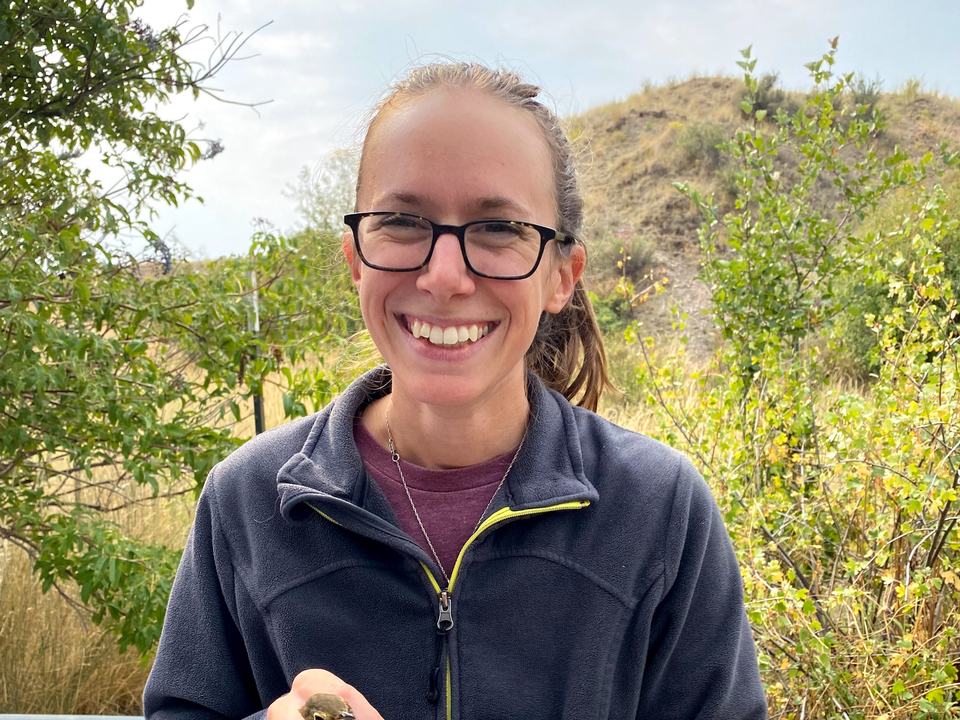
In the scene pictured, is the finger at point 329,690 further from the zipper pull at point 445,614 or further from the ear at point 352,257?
the ear at point 352,257

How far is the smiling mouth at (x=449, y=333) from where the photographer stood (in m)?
1.21

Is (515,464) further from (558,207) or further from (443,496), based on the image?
(558,207)

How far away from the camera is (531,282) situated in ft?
4.10

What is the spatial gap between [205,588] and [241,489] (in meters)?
0.18

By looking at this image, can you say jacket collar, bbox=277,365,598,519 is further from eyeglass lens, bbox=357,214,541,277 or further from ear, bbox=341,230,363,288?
eyeglass lens, bbox=357,214,541,277

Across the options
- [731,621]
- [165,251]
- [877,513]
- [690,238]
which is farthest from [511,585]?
[690,238]

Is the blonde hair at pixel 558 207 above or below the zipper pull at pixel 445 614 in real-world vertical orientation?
above

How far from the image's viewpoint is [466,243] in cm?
120

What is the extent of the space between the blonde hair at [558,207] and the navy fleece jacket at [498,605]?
14.5 inches

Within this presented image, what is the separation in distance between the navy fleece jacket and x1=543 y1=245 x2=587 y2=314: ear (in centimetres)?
27

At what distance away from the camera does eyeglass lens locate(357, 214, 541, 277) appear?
1205 mm

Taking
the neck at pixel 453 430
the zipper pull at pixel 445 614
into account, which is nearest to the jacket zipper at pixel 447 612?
the zipper pull at pixel 445 614

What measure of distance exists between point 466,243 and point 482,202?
2.6 inches

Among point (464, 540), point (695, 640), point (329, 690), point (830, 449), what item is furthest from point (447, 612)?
point (830, 449)
